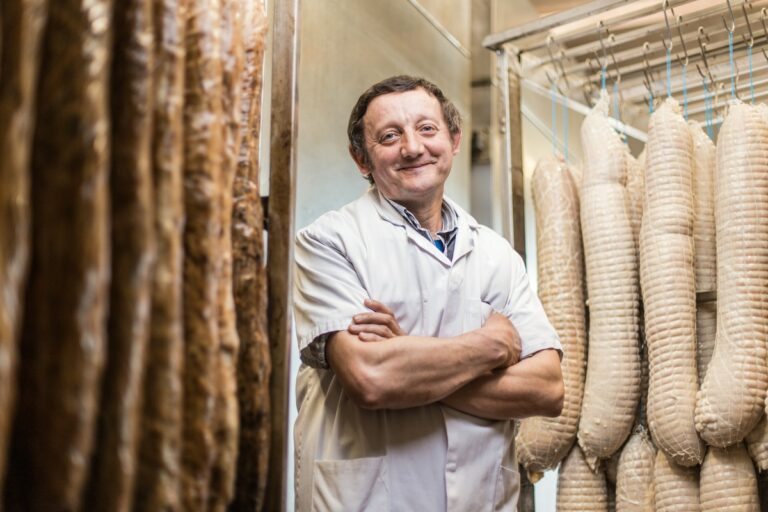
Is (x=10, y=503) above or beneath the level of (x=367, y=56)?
beneath

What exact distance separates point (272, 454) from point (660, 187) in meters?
1.50

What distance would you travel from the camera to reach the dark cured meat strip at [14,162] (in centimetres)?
55

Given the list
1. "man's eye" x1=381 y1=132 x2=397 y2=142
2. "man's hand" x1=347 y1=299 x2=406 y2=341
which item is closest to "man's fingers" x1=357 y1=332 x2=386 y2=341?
"man's hand" x1=347 y1=299 x2=406 y2=341

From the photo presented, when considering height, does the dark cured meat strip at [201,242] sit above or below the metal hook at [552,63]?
below

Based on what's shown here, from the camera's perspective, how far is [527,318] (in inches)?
71.9

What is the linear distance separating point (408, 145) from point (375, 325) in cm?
46

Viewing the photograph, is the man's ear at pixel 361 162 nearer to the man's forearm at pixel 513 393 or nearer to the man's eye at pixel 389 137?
the man's eye at pixel 389 137

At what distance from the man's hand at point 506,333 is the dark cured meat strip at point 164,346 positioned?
1.06 meters

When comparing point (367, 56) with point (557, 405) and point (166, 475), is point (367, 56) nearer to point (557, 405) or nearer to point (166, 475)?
point (557, 405)

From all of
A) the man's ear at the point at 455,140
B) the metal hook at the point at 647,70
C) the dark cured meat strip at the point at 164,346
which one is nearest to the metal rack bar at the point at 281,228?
the dark cured meat strip at the point at 164,346

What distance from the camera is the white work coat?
64.4 inches

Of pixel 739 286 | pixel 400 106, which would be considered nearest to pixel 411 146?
pixel 400 106

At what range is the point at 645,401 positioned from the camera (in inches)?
88.1

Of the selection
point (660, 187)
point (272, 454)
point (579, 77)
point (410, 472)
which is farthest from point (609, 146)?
point (272, 454)
